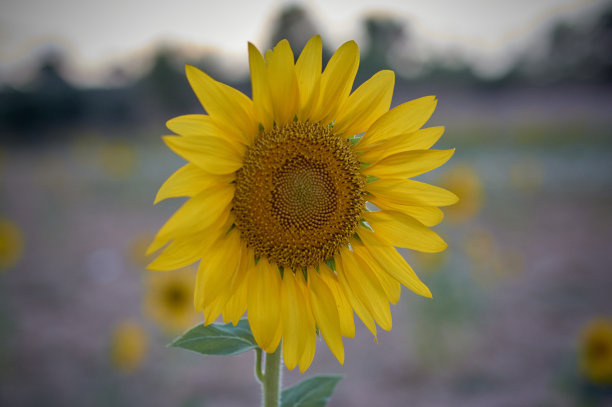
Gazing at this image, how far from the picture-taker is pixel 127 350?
124 inches

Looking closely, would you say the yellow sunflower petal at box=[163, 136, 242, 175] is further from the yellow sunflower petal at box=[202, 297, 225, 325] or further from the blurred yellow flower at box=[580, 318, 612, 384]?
the blurred yellow flower at box=[580, 318, 612, 384]

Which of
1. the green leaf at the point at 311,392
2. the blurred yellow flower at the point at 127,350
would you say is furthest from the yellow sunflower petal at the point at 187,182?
the blurred yellow flower at the point at 127,350

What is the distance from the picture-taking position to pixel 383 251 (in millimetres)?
993

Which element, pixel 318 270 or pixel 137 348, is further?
pixel 137 348

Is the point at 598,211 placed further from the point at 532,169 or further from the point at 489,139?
the point at 489,139

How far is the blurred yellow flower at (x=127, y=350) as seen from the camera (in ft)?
10.3

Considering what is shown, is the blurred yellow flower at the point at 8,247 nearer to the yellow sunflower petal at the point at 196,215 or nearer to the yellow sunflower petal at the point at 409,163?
the yellow sunflower petal at the point at 196,215

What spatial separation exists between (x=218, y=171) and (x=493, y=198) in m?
7.70

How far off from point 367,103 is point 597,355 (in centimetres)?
279

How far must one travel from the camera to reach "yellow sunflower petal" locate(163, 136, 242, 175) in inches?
31.0

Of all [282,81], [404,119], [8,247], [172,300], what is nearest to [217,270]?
[282,81]

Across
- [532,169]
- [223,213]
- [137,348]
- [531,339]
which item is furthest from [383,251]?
[532,169]

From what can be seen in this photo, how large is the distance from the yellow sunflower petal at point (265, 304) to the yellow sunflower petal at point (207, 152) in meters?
0.24

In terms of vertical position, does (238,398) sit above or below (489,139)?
below
